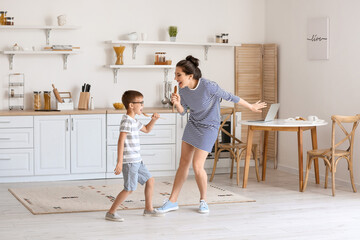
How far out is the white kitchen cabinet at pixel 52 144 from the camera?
666 centimetres

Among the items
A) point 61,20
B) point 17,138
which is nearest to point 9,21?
point 61,20

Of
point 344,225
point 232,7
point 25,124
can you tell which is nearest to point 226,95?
point 344,225

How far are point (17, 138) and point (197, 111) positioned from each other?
242 centimetres

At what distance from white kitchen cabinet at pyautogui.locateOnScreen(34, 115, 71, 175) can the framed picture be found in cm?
280

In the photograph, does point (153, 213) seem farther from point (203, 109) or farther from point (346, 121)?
point (346, 121)

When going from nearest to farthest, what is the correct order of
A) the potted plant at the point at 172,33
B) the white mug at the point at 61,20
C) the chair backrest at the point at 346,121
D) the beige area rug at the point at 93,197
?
the beige area rug at the point at 93,197
the chair backrest at the point at 346,121
the white mug at the point at 61,20
the potted plant at the point at 172,33

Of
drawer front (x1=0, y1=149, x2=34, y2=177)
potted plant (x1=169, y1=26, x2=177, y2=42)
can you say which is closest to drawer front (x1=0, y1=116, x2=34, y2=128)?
drawer front (x1=0, y1=149, x2=34, y2=177)

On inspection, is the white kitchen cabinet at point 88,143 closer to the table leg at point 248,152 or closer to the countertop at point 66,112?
the countertop at point 66,112

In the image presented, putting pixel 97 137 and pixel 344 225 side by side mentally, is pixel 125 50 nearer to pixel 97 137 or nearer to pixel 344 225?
pixel 97 137

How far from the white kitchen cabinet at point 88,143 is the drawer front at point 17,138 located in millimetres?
452

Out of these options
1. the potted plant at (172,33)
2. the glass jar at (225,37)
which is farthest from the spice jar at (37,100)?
the glass jar at (225,37)

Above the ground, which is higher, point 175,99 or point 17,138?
point 175,99

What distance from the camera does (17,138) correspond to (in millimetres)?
6594

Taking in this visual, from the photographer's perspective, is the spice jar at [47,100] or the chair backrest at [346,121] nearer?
the chair backrest at [346,121]
